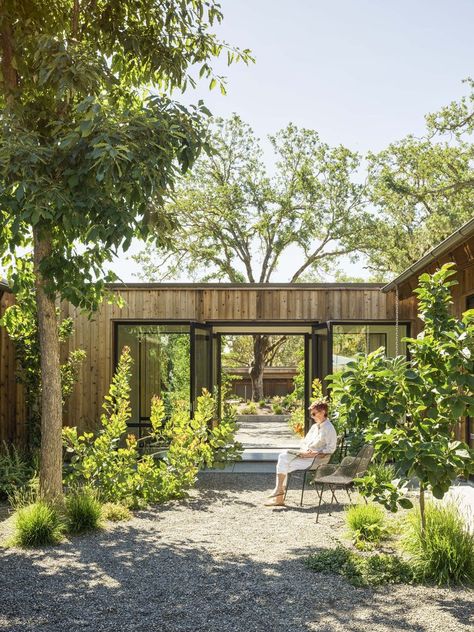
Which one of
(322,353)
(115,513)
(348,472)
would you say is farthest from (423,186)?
(115,513)

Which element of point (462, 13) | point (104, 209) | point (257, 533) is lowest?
point (257, 533)

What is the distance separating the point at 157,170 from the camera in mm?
6480

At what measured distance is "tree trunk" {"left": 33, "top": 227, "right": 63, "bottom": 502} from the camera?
7.64m

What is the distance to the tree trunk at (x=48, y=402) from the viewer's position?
25.1 feet

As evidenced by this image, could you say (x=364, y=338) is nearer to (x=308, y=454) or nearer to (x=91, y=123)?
(x=308, y=454)

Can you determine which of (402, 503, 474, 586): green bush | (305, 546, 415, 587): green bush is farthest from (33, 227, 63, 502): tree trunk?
(402, 503, 474, 586): green bush

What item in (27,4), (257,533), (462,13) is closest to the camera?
(257,533)

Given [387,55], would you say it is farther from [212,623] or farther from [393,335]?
[212,623]

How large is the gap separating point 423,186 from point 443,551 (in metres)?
→ 16.2

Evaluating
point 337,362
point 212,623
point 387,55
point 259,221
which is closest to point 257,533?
point 212,623

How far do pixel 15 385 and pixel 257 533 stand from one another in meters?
5.99

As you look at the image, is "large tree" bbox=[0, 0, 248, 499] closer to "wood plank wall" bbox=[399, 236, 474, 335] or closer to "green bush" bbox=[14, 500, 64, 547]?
"green bush" bbox=[14, 500, 64, 547]

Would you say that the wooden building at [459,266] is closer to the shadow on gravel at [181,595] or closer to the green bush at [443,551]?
the green bush at [443,551]

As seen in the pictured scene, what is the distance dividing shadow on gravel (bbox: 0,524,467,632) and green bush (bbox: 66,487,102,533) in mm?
598
